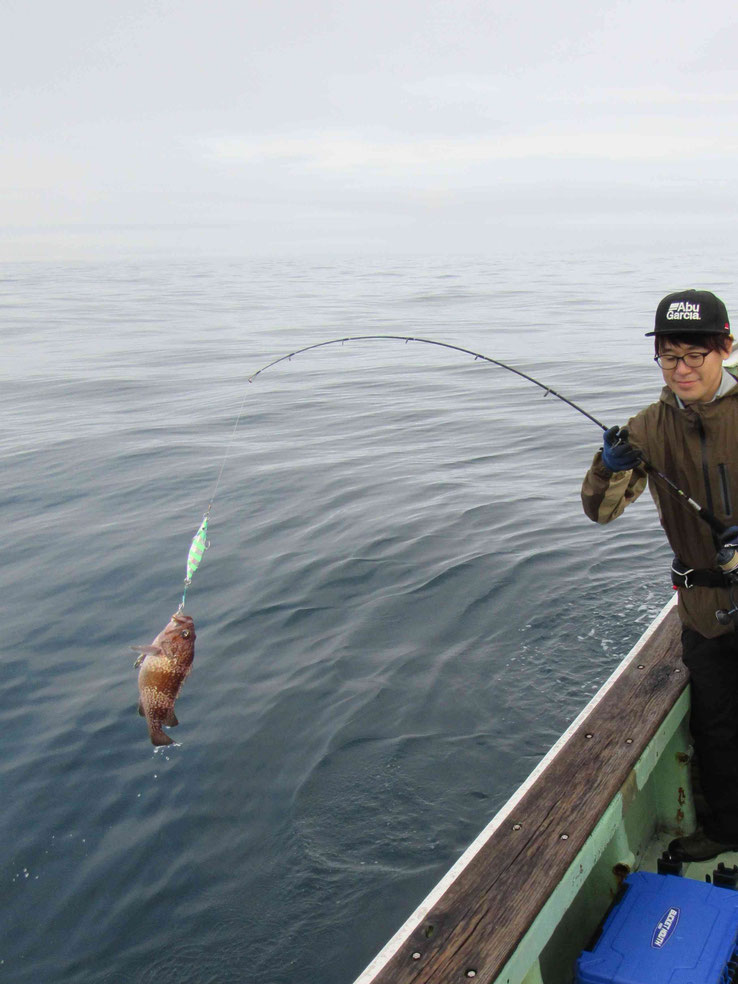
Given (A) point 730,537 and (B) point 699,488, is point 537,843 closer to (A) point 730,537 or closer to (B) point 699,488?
(A) point 730,537

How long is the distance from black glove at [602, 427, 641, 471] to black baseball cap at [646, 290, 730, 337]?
413 mm

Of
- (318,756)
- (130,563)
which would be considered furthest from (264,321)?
(318,756)

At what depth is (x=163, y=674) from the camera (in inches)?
Answer: 151

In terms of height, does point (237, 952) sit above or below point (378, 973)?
below

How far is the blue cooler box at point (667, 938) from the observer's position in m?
2.96

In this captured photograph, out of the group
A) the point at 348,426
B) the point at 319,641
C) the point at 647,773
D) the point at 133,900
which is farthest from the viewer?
the point at 348,426

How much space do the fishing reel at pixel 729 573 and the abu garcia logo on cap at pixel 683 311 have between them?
0.88 meters

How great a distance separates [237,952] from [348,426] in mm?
11657

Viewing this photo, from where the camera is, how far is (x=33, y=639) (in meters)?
7.33

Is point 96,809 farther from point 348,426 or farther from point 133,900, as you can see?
point 348,426

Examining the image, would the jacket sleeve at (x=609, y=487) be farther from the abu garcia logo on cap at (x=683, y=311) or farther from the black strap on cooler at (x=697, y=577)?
the abu garcia logo on cap at (x=683, y=311)

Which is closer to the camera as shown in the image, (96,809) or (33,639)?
(96,809)

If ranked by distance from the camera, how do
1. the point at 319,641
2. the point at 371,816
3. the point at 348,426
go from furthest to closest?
the point at 348,426
the point at 319,641
the point at 371,816

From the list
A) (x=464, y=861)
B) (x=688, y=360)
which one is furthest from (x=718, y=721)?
(x=688, y=360)
